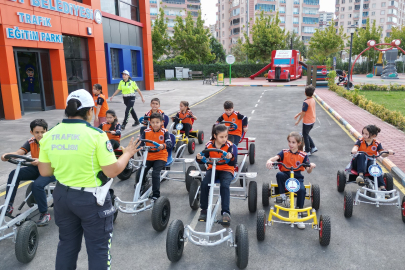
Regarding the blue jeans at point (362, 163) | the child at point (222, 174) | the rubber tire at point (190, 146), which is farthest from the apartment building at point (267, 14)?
the child at point (222, 174)

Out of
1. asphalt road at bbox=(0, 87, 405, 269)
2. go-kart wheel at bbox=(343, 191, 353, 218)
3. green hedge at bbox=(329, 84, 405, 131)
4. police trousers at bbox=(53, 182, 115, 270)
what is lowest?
asphalt road at bbox=(0, 87, 405, 269)

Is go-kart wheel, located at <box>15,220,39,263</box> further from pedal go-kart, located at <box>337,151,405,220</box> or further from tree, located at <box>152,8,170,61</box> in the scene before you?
tree, located at <box>152,8,170,61</box>

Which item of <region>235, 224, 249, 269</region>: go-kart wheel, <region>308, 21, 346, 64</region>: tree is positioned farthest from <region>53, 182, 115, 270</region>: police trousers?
<region>308, 21, 346, 64</region>: tree

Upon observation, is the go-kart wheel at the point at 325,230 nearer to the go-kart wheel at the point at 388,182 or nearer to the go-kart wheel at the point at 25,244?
the go-kart wheel at the point at 388,182

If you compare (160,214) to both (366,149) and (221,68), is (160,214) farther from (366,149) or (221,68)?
(221,68)

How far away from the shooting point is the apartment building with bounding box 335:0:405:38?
10444 centimetres

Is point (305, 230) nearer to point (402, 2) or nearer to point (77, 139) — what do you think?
point (77, 139)

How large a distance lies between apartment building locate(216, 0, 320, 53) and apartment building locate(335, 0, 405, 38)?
22.5 m

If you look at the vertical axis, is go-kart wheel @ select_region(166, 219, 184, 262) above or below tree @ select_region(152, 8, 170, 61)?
below

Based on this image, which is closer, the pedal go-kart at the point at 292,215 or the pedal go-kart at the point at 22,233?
the pedal go-kart at the point at 22,233

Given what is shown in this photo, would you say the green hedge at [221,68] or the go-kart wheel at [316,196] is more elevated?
the green hedge at [221,68]

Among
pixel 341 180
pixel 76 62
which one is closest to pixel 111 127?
pixel 341 180

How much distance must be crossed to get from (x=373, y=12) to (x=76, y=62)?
114 meters

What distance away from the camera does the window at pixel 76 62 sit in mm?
17500
